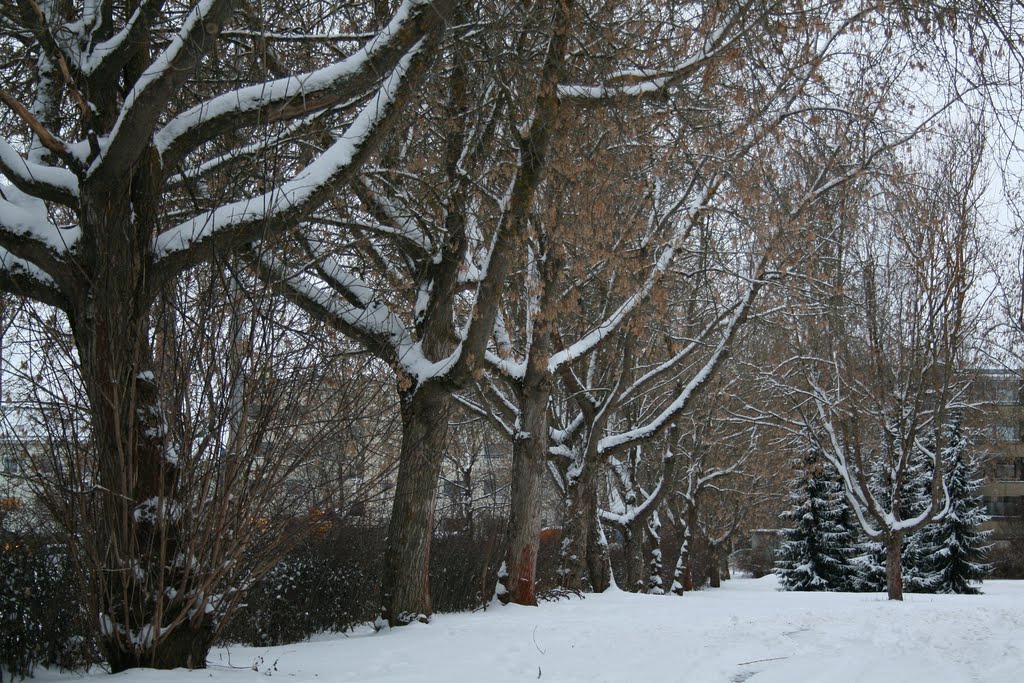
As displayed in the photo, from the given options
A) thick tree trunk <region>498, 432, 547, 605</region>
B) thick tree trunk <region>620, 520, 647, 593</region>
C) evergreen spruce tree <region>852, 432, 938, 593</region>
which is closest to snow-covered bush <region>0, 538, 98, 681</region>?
thick tree trunk <region>498, 432, 547, 605</region>

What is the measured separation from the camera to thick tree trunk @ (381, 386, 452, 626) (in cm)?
860

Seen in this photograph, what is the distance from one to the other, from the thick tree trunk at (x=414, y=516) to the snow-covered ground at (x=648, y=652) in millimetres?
407

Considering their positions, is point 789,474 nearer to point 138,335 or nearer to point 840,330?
point 840,330

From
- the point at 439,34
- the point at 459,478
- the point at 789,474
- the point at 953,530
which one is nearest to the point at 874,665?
the point at 439,34

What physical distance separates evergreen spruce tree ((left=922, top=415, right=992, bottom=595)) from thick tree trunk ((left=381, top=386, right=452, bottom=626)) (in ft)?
81.2

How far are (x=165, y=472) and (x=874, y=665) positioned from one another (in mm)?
5324

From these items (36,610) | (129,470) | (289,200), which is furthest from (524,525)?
(129,470)

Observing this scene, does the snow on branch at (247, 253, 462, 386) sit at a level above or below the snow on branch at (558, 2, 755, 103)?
below

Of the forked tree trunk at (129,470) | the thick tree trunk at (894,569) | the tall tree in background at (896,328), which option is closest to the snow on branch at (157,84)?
the forked tree trunk at (129,470)

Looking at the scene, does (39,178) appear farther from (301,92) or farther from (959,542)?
(959,542)

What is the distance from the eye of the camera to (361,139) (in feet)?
18.7

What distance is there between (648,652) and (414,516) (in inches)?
114

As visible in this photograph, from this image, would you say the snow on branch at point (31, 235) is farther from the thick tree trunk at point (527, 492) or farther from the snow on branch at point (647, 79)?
the thick tree trunk at point (527, 492)

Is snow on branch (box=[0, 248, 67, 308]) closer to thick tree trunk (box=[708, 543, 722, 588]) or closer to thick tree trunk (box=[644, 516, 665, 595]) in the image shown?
thick tree trunk (box=[644, 516, 665, 595])
